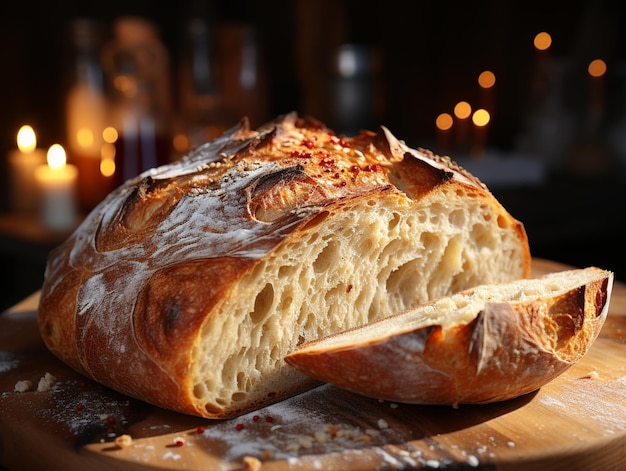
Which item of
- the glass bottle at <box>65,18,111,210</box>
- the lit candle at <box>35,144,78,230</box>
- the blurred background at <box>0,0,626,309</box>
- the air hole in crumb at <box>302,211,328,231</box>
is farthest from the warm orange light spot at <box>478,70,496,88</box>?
the air hole in crumb at <box>302,211,328,231</box>

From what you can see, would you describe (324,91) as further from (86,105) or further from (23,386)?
(23,386)

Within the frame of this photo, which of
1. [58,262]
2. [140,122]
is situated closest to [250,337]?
[58,262]

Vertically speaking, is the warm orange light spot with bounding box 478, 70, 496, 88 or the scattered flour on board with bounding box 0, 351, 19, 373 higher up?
the warm orange light spot with bounding box 478, 70, 496, 88

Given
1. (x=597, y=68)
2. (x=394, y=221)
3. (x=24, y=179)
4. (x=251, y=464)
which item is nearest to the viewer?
(x=251, y=464)

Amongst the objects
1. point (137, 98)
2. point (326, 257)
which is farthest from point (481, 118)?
point (326, 257)

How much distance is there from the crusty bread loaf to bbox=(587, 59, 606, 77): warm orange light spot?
14.0 ft

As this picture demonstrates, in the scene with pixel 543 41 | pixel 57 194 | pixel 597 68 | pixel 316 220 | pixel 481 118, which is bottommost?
pixel 57 194

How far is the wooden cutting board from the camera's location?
173 cm

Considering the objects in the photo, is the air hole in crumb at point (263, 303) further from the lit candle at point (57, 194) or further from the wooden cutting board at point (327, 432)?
the lit candle at point (57, 194)

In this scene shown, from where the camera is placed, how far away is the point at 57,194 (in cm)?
473

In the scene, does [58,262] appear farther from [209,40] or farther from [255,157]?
[209,40]

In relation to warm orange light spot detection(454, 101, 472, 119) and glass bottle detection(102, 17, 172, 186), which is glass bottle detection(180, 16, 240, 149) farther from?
warm orange light spot detection(454, 101, 472, 119)

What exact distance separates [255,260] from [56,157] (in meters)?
3.22

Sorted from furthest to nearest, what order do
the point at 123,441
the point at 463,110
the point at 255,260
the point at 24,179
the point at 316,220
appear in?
the point at 463,110
the point at 24,179
the point at 316,220
the point at 255,260
the point at 123,441
